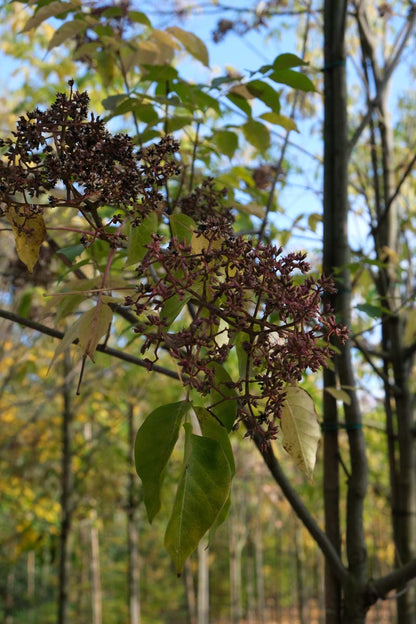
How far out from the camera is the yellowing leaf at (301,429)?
69 cm

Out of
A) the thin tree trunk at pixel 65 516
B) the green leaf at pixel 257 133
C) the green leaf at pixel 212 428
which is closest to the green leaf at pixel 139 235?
the green leaf at pixel 212 428

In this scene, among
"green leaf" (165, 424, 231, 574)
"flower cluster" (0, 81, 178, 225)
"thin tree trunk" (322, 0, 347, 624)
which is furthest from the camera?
"thin tree trunk" (322, 0, 347, 624)

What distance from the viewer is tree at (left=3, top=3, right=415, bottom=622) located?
586 millimetres

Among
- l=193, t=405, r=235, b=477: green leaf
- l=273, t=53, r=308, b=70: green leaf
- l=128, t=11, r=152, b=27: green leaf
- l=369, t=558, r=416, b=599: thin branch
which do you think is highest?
l=128, t=11, r=152, b=27: green leaf

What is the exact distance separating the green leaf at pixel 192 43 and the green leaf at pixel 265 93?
0.48 feet

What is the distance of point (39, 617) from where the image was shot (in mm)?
12570

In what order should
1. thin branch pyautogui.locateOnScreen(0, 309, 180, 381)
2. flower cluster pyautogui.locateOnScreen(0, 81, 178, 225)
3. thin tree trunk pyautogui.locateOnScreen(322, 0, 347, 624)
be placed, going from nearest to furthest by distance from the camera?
1. flower cluster pyautogui.locateOnScreen(0, 81, 178, 225)
2. thin branch pyautogui.locateOnScreen(0, 309, 180, 381)
3. thin tree trunk pyautogui.locateOnScreen(322, 0, 347, 624)

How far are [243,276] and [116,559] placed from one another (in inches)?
733

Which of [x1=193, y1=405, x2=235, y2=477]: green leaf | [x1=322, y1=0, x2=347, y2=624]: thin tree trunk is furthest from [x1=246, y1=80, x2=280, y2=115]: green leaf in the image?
[x1=193, y1=405, x2=235, y2=477]: green leaf

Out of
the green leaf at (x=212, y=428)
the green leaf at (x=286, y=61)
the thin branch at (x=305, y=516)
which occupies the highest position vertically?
the green leaf at (x=286, y=61)

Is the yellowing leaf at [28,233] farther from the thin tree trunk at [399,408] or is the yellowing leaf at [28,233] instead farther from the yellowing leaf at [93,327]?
the thin tree trunk at [399,408]

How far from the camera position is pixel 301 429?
0.70 meters

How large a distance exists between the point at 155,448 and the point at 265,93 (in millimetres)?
816

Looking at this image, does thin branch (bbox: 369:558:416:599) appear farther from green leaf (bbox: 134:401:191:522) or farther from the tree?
green leaf (bbox: 134:401:191:522)
